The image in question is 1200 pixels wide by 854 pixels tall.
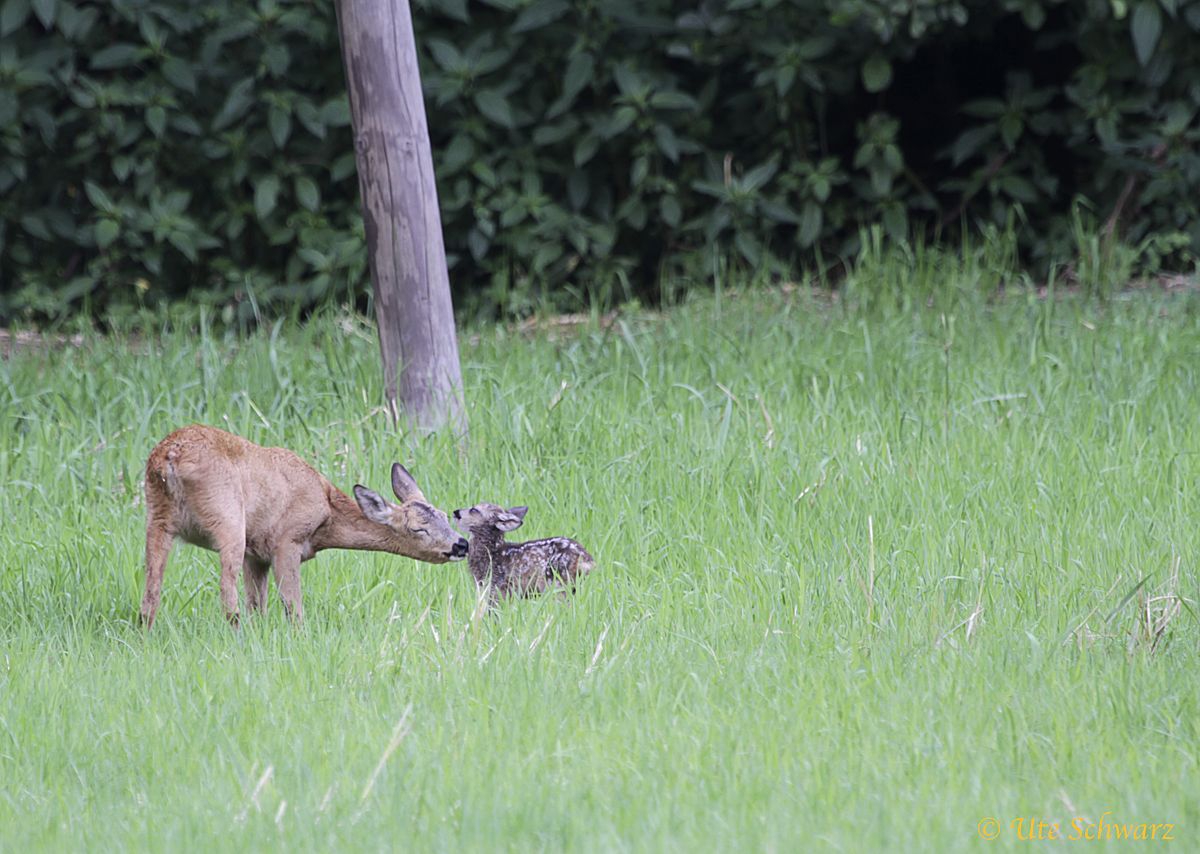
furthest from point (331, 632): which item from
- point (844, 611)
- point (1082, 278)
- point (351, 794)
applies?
point (1082, 278)

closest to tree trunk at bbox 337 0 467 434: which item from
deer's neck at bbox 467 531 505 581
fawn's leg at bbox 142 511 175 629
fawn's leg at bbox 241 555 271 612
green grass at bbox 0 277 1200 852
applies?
green grass at bbox 0 277 1200 852

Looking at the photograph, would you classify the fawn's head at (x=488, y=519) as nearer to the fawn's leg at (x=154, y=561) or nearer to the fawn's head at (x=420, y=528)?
the fawn's head at (x=420, y=528)

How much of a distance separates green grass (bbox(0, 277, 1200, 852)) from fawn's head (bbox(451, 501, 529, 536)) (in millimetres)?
274

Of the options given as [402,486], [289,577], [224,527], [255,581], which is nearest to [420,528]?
[402,486]

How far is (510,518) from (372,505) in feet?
1.84

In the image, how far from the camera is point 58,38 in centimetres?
1108

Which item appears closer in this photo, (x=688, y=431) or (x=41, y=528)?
(x=41, y=528)

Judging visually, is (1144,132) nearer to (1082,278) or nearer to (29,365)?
(1082,278)

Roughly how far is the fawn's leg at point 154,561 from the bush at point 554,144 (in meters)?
5.58

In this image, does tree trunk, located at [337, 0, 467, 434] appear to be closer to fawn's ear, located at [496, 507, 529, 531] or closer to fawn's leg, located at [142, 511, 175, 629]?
fawn's ear, located at [496, 507, 529, 531]

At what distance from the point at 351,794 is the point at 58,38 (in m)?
8.80

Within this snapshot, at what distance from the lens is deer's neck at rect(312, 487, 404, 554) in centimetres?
556

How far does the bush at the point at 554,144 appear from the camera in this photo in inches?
421

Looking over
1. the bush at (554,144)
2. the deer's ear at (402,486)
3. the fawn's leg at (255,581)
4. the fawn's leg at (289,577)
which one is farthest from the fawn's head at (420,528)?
the bush at (554,144)
